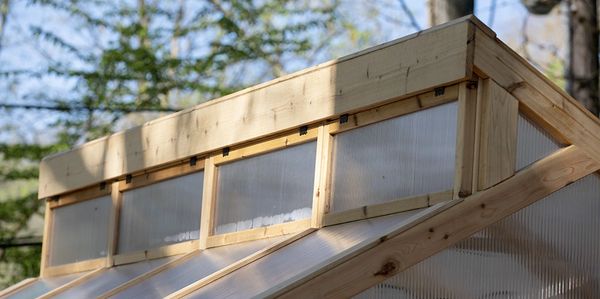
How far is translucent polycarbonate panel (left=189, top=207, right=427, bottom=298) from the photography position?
14.4 feet

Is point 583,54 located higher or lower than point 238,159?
higher

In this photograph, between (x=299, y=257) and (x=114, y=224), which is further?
(x=114, y=224)

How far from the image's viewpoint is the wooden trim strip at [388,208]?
14.9 feet

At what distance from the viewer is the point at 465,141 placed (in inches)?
176

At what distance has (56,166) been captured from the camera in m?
8.09

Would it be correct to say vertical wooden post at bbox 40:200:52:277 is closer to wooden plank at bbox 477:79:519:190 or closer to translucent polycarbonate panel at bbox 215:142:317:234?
translucent polycarbonate panel at bbox 215:142:317:234

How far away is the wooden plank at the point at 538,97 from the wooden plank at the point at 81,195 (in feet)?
12.0

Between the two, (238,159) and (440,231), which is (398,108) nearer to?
(440,231)

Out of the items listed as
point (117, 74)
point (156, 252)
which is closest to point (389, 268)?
point (156, 252)

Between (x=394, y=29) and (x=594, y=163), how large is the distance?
1612 cm

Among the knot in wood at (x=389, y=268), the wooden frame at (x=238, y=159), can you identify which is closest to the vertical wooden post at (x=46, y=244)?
the wooden frame at (x=238, y=159)

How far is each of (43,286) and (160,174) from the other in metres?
1.54

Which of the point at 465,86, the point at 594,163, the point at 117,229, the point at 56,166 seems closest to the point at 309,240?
the point at 465,86

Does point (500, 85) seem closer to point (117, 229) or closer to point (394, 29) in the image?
point (117, 229)
